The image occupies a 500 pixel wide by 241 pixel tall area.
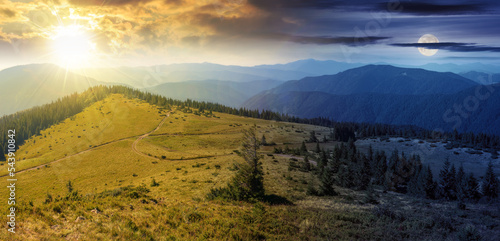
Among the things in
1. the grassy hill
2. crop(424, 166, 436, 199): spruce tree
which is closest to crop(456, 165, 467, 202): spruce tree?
crop(424, 166, 436, 199): spruce tree

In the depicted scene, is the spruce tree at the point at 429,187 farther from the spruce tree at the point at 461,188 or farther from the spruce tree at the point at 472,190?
the spruce tree at the point at 472,190

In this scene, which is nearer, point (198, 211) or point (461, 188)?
point (198, 211)

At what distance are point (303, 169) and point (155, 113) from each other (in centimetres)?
13563

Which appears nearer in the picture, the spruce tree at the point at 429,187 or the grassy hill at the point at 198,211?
the grassy hill at the point at 198,211

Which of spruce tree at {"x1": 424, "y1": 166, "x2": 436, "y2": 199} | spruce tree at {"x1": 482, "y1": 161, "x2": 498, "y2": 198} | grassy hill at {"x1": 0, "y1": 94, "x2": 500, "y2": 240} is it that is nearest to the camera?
grassy hill at {"x1": 0, "y1": 94, "x2": 500, "y2": 240}

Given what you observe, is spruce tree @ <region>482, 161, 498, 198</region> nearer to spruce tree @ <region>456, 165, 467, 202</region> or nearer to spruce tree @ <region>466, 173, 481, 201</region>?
spruce tree @ <region>466, 173, 481, 201</region>

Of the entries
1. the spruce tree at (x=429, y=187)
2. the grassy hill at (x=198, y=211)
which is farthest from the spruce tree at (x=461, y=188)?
the grassy hill at (x=198, y=211)

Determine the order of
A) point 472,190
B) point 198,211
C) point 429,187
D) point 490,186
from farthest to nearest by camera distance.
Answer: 1. point 429,187
2. point 490,186
3. point 472,190
4. point 198,211

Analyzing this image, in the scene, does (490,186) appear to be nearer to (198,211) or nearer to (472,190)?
(472,190)

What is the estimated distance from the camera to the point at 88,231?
15.4 m

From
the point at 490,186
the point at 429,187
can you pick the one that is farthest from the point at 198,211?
the point at 490,186

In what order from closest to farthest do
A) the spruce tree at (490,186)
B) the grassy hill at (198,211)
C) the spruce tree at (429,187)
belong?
1. the grassy hill at (198,211)
2. the spruce tree at (490,186)
3. the spruce tree at (429,187)

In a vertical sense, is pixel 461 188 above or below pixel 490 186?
below

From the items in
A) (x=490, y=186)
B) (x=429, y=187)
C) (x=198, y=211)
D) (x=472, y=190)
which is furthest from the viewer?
(x=429, y=187)
